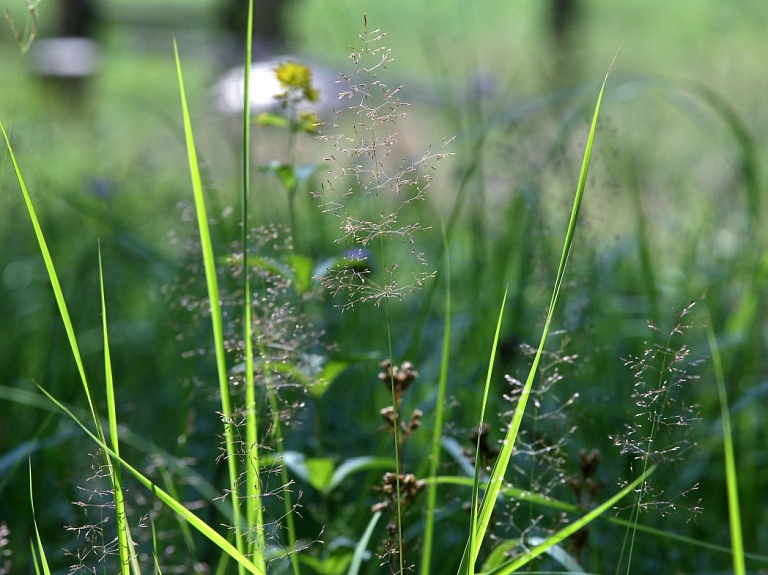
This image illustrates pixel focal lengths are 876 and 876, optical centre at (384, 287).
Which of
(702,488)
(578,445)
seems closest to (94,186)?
(578,445)

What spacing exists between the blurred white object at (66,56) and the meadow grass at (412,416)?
232 inches

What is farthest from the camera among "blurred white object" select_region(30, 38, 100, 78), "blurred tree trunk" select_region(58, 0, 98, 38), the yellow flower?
"blurred tree trunk" select_region(58, 0, 98, 38)

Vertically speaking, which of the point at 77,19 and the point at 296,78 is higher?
the point at 77,19

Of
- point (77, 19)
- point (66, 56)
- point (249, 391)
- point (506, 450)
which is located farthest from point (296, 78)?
point (77, 19)

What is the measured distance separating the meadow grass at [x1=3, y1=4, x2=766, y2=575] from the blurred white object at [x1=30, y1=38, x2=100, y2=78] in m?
5.90

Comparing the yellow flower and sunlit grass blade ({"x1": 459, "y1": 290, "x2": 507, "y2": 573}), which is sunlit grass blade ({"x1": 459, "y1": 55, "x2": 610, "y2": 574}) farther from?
the yellow flower

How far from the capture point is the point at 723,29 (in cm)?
277

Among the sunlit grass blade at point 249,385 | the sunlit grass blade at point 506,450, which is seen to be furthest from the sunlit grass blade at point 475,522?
the sunlit grass blade at point 249,385

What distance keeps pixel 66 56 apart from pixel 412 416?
294 inches

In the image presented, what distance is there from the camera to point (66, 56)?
7664mm

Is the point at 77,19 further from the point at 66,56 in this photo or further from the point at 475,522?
the point at 475,522

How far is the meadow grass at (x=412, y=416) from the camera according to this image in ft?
3.13

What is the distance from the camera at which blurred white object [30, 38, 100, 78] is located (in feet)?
24.5

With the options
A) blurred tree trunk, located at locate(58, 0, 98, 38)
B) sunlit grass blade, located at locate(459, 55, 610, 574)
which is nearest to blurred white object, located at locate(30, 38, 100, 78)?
blurred tree trunk, located at locate(58, 0, 98, 38)
